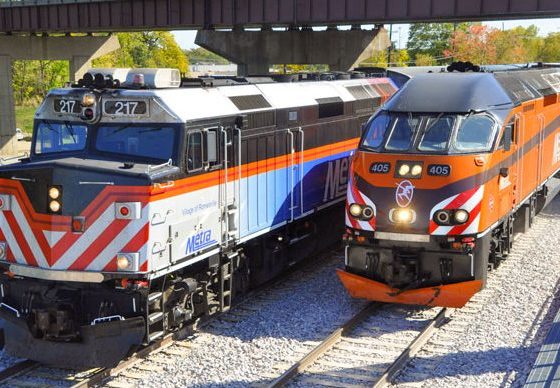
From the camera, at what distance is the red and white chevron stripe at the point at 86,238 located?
9258 mm

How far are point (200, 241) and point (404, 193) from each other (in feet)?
10.6

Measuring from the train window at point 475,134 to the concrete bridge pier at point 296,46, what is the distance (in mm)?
20648

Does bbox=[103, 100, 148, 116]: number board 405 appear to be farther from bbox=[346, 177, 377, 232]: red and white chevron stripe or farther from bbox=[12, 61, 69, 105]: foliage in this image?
bbox=[12, 61, 69, 105]: foliage

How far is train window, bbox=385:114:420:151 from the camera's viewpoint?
459 inches

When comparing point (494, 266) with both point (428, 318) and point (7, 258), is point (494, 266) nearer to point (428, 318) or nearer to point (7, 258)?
point (428, 318)

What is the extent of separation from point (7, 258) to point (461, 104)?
7272mm

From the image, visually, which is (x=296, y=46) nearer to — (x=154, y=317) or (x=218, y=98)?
(x=218, y=98)

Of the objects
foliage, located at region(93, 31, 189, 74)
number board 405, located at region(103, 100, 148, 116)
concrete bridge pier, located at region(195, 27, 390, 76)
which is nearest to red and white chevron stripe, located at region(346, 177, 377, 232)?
number board 405, located at region(103, 100, 148, 116)

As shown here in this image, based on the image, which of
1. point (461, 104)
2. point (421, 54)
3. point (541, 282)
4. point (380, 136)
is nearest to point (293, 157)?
point (380, 136)

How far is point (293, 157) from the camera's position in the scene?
13422mm

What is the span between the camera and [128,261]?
929 centimetres

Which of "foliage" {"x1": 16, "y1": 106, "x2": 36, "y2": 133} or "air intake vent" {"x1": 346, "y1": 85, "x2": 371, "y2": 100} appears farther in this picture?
"foliage" {"x1": 16, "y1": 106, "x2": 36, "y2": 133}

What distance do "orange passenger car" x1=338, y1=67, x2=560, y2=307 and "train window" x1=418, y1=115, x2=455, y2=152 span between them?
16 millimetres

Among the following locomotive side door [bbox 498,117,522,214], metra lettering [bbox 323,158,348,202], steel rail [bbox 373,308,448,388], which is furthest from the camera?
metra lettering [bbox 323,158,348,202]
